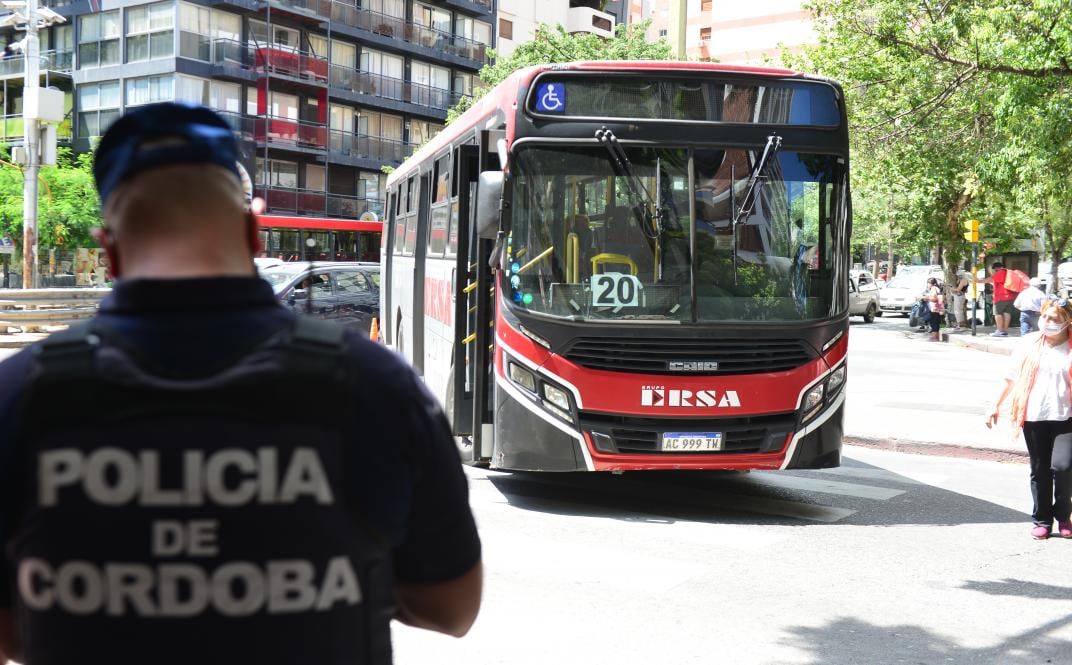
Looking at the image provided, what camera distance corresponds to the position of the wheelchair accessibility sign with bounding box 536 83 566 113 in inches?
330

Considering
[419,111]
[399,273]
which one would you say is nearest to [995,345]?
[399,273]

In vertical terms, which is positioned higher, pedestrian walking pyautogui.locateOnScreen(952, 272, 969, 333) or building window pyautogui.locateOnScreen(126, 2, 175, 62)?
building window pyautogui.locateOnScreen(126, 2, 175, 62)

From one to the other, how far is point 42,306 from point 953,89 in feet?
52.2

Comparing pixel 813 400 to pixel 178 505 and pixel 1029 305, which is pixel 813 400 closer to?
pixel 178 505

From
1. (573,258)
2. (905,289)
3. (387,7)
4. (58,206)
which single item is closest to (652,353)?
(573,258)

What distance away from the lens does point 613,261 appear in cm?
837

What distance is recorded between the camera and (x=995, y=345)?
28.2 m

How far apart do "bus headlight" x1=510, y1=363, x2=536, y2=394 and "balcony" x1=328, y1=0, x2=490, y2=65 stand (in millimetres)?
49923

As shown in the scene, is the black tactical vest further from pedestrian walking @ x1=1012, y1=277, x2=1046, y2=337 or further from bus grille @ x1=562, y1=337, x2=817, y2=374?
pedestrian walking @ x1=1012, y1=277, x2=1046, y2=337

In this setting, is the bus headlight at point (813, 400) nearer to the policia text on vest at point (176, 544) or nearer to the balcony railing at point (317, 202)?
the policia text on vest at point (176, 544)

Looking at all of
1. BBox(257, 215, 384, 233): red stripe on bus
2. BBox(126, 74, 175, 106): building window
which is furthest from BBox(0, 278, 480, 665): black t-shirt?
BBox(126, 74, 175, 106): building window

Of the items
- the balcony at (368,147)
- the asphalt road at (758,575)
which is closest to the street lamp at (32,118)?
the asphalt road at (758,575)

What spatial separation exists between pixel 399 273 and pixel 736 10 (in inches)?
2487

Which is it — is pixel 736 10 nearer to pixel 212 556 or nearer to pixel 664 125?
pixel 664 125
